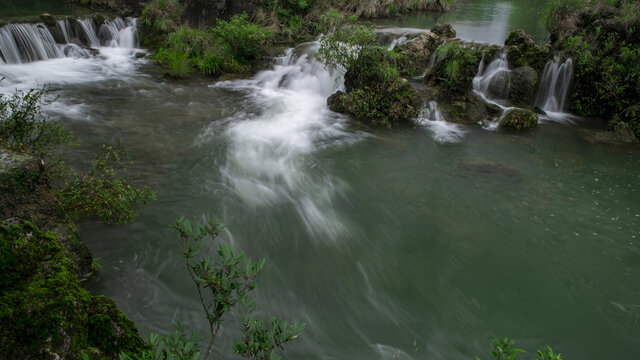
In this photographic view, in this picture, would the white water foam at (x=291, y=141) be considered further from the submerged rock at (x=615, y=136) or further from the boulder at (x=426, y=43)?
the submerged rock at (x=615, y=136)

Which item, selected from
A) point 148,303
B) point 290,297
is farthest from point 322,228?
point 148,303

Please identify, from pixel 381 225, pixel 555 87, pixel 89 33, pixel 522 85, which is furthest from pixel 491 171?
pixel 89 33

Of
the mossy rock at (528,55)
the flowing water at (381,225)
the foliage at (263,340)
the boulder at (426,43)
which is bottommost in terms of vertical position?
the flowing water at (381,225)

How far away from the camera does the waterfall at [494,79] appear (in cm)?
1196

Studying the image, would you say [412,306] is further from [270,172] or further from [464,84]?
[464,84]

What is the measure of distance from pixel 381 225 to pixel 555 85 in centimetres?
914

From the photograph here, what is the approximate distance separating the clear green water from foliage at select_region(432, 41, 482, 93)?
5731 millimetres

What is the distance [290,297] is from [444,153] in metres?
6.12

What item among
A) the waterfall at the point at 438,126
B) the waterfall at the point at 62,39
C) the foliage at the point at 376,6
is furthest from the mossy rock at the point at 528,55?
the waterfall at the point at 62,39

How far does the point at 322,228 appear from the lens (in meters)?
6.66

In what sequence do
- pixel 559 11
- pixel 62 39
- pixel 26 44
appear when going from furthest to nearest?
pixel 62 39
pixel 26 44
pixel 559 11

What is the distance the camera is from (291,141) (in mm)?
9961

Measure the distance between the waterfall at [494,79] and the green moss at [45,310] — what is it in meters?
12.2

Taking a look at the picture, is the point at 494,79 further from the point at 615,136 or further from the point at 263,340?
the point at 263,340
